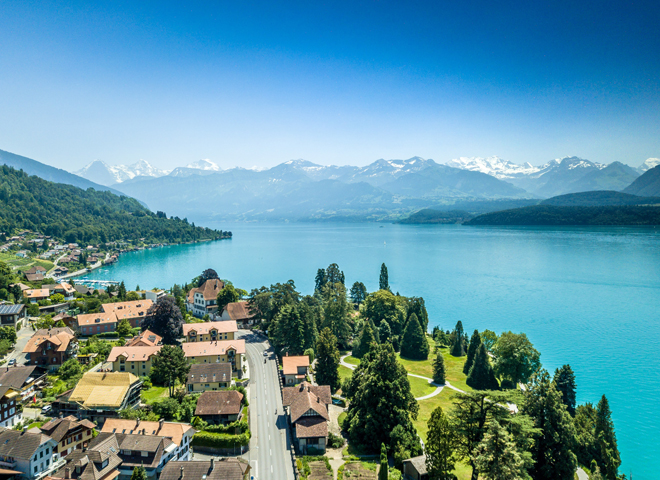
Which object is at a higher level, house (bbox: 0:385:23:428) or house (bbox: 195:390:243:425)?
house (bbox: 0:385:23:428)

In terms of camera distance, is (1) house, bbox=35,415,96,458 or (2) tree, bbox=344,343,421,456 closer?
(1) house, bbox=35,415,96,458

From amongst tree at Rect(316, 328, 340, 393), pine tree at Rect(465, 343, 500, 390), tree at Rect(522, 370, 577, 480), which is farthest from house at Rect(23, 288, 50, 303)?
tree at Rect(522, 370, 577, 480)

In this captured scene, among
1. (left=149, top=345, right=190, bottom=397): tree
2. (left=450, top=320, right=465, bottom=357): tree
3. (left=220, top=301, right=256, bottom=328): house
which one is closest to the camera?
(left=149, top=345, right=190, bottom=397): tree

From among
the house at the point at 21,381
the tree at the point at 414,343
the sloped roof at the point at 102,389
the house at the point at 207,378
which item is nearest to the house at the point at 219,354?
the house at the point at 207,378

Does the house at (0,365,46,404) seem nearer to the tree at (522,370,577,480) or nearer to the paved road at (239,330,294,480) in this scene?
the paved road at (239,330,294,480)

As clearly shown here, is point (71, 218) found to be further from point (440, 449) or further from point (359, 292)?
point (440, 449)

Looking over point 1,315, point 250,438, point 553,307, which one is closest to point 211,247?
point 1,315
